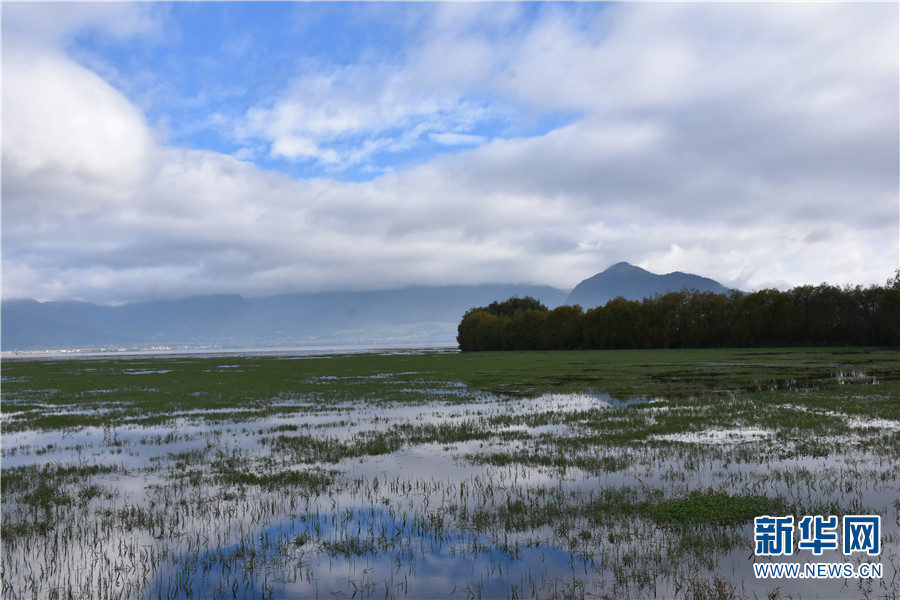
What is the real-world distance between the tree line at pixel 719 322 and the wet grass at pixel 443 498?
85.3 m

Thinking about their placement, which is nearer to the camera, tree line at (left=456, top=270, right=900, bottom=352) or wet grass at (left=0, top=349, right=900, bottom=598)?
wet grass at (left=0, top=349, right=900, bottom=598)

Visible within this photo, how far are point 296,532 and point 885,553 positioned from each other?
398 inches

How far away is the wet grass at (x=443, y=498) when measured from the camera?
8.38 meters

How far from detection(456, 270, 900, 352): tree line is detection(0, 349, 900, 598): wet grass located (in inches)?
3357

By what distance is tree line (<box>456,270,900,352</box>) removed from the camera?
94.1 metres

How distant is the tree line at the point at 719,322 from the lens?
9412 centimetres

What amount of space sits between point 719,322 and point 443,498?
4475 inches

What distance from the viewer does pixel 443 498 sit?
12.3m

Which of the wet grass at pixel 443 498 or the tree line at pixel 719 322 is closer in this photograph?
the wet grass at pixel 443 498

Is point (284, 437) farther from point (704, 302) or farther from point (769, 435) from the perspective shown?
point (704, 302)

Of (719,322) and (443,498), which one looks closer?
(443,498)

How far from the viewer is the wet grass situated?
8383 millimetres

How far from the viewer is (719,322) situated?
111 m

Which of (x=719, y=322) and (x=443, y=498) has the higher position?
(x=719, y=322)
